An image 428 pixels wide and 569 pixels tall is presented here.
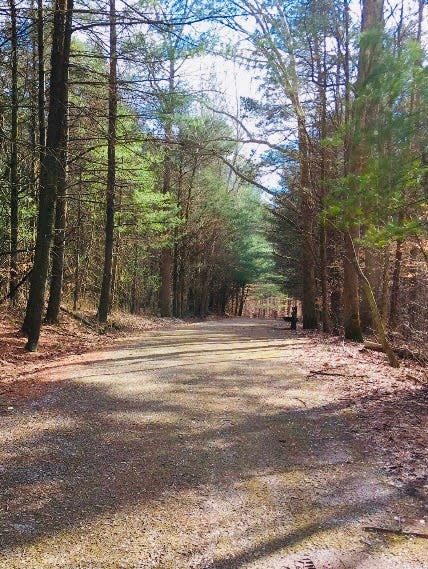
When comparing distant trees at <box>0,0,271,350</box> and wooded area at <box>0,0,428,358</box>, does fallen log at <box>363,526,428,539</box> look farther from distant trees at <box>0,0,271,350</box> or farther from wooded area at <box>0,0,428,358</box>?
distant trees at <box>0,0,271,350</box>

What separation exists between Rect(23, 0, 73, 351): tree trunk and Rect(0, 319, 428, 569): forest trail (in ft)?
9.67

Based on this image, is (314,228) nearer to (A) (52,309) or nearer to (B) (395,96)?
(A) (52,309)

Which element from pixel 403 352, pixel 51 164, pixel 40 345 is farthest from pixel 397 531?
pixel 51 164

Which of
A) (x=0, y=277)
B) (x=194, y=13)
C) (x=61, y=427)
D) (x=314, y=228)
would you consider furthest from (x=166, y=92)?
(x=314, y=228)

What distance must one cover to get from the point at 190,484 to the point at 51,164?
714cm

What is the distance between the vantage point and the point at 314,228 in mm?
→ 18656

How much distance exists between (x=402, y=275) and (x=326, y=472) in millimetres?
13925

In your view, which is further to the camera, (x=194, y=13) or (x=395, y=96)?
(x=194, y=13)

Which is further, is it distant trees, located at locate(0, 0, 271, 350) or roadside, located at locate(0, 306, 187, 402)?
distant trees, located at locate(0, 0, 271, 350)

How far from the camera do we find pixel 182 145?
34.3ft

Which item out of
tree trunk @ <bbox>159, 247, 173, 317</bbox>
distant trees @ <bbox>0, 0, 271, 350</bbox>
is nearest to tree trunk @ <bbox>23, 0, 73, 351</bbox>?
distant trees @ <bbox>0, 0, 271, 350</bbox>

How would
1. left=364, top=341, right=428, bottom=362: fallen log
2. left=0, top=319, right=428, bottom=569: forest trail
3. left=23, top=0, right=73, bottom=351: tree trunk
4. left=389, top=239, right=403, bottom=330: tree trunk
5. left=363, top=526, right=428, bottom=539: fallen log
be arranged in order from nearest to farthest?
left=0, top=319, right=428, bottom=569: forest trail
left=363, top=526, right=428, bottom=539: fallen log
left=23, top=0, right=73, bottom=351: tree trunk
left=364, top=341, right=428, bottom=362: fallen log
left=389, top=239, right=403, bottom=330: tree trunk

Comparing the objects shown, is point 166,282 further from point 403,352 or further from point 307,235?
point 403,352

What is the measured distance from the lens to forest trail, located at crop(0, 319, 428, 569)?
2750 millimetres
